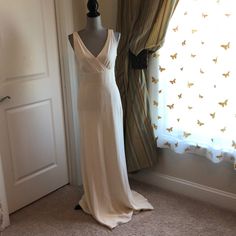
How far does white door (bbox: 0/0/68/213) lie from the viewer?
2178 millimetres

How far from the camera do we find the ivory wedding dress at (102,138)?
205 cm

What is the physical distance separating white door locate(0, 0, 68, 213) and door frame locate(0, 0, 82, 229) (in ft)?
0.13

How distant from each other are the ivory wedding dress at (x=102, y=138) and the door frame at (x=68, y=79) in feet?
1.26

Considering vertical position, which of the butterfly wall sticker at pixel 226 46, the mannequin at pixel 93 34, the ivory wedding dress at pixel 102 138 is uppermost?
the mannequin at pixel 93 34

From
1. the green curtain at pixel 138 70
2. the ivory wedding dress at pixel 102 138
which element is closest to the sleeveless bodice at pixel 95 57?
the ivory wedding dress at pixel 102 138

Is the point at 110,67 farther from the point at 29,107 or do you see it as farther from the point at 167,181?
the point at 167,181

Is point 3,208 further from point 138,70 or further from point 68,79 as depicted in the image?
point 138,70

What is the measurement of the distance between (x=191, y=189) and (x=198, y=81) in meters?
0.87

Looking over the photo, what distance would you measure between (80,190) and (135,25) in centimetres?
139

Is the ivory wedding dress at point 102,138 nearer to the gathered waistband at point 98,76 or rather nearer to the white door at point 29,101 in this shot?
the gathered waistband at point 98,76

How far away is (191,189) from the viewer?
2.49 meters

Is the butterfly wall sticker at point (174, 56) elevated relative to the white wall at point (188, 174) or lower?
elevated

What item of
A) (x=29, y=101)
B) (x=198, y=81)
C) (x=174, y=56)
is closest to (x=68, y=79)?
(x=29, y=101)

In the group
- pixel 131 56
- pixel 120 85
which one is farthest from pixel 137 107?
pixel 131 56
